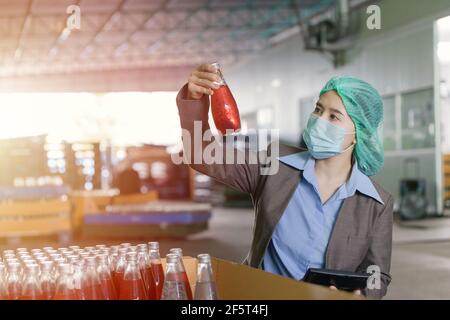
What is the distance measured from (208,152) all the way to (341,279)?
1.92 feet

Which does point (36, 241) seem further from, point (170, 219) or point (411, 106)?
point (411, 106)

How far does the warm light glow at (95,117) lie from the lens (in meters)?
19.6

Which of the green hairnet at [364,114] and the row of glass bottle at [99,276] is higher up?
the green hairnet at [364,114]

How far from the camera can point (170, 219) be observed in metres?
9.10

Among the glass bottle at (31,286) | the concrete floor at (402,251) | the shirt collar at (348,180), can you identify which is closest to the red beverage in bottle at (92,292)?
the glass bottle at (31,286)

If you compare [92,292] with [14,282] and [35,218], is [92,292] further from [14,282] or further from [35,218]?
[35,218]

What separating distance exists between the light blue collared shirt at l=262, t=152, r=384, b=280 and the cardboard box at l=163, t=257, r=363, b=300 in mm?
271

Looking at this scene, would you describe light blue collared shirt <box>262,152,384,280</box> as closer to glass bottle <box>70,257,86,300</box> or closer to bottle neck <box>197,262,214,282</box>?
bottle neck <box>197,262,214,282</box>

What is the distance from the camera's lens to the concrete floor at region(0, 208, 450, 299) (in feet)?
17.4

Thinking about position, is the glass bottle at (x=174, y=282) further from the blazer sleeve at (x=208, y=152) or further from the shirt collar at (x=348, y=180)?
the shirt collar at (x=348, y=180)

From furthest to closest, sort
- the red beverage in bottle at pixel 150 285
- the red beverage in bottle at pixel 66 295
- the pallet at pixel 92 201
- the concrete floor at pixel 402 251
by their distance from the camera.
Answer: the pallet at pixel 92 201 < the concrete floor at pixel 402 251 < the red beverage in bottle at pixel 150 285 < the red beverage in bottle at pixel 66 295

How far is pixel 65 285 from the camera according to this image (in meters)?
1.46

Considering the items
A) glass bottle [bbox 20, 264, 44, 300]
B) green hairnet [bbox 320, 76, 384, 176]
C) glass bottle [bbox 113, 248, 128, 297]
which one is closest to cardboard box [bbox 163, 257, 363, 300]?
glass bottle [bbox 113, 248, 128, 297]
